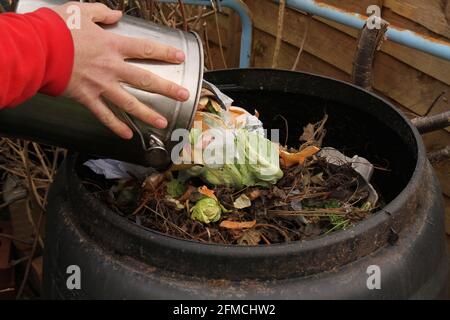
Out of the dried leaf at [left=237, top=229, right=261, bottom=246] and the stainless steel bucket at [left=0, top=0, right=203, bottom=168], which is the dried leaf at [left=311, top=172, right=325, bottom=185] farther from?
the stainless steel bucket at [left=0, top=0, right=203, bottom=168]

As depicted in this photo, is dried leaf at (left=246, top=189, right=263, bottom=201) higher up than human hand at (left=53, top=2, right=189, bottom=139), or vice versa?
human hand at (left=53, top=2, right=189, bottom=139)

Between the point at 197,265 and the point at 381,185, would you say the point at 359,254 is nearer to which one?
the point at 197,265

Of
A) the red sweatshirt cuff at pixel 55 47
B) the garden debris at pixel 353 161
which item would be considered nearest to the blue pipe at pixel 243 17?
the garden debris at pixel 353 161

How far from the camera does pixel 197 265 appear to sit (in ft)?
3.05

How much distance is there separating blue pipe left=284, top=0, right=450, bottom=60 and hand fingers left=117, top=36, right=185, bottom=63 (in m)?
0.70

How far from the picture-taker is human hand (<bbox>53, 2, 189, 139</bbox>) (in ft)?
3.00

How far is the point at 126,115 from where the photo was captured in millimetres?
1017

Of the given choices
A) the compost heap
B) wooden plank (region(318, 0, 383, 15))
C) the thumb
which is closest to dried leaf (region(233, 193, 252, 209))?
the compost heap

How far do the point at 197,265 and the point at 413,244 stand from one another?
40cm

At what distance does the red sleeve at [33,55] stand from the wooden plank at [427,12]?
1.19 m

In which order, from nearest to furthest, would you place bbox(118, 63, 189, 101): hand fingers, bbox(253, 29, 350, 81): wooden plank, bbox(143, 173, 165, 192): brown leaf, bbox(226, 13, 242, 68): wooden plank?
bbox(118, 63, 189, 101): hand fingers < bbox(143, 173, 165, 192): brown leaf < bbox(253, 29, 350, 81): wooden plank < bbox(226, 13, 242, 68): wooden plank

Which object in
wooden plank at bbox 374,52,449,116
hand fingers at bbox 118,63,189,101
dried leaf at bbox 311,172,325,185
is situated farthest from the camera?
wooden plank at bbox 374,52,449,116

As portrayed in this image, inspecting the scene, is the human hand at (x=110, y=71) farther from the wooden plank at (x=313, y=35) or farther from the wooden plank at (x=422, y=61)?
the wooden plank at (x=313, y=35)

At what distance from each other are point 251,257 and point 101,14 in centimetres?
49
